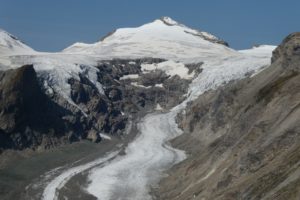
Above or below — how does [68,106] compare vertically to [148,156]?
above

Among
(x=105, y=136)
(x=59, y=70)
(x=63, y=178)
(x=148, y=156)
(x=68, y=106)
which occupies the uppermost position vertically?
(x=59, y=70)

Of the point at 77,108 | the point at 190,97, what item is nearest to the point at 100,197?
the point at 77,108

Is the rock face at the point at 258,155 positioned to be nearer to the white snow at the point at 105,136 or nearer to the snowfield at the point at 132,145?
the snowfield at the point at 132,145

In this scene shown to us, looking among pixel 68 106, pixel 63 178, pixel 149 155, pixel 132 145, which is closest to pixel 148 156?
pixel 149 155

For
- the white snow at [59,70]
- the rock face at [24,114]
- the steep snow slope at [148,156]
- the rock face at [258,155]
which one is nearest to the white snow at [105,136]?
the steep snow slope at [148,156]

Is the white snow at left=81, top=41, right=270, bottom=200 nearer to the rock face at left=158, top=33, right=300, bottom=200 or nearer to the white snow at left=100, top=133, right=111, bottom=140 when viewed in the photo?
the rock face at left=158, top=33, right=300, bottom=200

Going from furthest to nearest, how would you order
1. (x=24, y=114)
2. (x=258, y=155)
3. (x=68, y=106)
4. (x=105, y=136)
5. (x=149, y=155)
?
(x=68, y=106), (x=105, y=136), (x=24, y=114), (x=149, y=155), (x=258, y=155)

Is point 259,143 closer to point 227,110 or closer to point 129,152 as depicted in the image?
point 227,110

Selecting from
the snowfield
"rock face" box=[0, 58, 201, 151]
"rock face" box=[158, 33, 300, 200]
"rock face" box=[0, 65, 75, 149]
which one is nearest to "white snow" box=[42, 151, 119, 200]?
the snowfield

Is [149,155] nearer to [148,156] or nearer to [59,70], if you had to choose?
[148,156]
